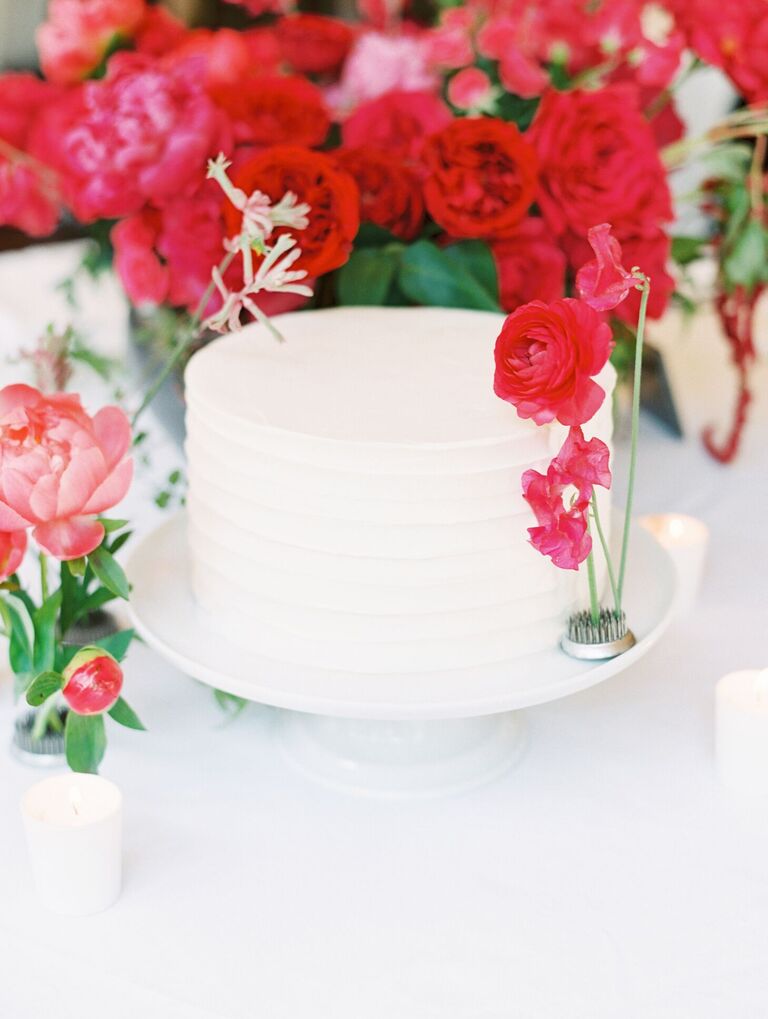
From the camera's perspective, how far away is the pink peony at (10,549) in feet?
2.87

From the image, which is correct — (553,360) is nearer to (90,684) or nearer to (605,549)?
(605,549)

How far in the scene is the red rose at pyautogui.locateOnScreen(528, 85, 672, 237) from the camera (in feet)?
3.90

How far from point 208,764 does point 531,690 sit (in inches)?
11.5

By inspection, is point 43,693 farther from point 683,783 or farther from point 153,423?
point 153,423

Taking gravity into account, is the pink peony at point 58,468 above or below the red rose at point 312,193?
below

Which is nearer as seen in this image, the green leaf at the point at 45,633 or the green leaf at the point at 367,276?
the green leaf at the point at 45,633

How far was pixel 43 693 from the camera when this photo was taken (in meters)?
0.89

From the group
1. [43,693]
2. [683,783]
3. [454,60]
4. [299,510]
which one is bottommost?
[683,783]

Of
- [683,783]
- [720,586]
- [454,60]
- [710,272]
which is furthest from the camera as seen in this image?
[710,272]

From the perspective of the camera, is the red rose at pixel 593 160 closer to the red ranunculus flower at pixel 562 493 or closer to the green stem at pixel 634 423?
the green stem at pixel 634 423

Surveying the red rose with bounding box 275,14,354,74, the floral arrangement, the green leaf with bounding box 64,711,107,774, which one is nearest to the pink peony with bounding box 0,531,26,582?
the floral arrangement

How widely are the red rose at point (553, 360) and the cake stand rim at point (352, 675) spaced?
0.18 metres

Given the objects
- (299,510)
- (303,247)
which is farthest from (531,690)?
(303,247)

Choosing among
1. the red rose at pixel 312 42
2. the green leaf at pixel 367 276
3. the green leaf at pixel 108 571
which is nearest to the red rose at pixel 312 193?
the green leaf at pixel 367 276
